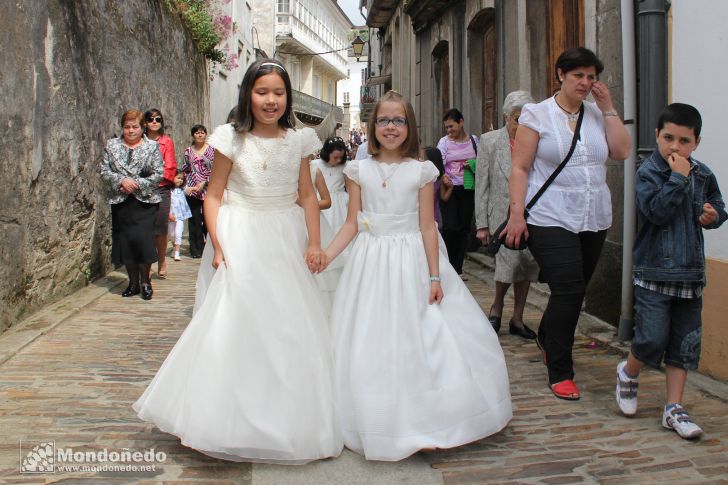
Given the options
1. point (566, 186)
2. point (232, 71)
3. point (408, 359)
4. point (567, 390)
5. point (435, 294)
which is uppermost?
point (232, 71)

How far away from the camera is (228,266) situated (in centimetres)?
327

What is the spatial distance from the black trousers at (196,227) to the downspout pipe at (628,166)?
597 cm

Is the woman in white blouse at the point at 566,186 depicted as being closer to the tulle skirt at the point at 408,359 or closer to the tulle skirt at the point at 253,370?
the tulle skirt at the point at 408,359

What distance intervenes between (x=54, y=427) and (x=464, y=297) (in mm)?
2119

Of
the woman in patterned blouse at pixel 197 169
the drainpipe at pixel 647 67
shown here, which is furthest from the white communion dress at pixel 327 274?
the woman in patterned blouse at pixel 197 169

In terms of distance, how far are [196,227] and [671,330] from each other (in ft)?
24.8

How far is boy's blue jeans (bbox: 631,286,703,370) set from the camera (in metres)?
3.41

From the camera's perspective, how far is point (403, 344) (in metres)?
3.18

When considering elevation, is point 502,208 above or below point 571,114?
below

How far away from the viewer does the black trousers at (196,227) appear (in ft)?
31.8

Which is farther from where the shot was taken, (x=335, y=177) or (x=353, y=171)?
(x=335, y=177)

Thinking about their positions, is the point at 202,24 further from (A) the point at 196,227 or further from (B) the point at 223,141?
(B) the point at 223,141

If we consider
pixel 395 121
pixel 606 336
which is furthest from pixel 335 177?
→ pixel 395 121

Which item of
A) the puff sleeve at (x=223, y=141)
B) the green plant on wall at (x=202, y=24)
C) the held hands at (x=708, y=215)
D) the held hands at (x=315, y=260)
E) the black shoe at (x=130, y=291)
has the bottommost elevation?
the black shoe at (x=130, y=291)
